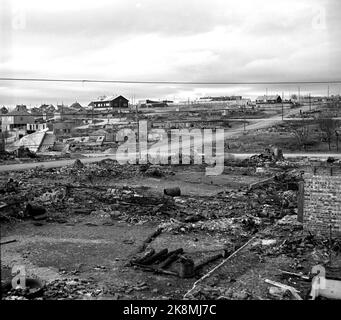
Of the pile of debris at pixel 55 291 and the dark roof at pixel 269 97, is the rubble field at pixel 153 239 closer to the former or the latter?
the pile of debris at pixel 55 291

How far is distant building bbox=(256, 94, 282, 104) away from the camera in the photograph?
291 feet

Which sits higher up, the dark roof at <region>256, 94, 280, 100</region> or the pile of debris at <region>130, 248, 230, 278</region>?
the dark roof at <region>256, 94, 280, 100</region>

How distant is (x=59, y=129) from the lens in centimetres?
5425

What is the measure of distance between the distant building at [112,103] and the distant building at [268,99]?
29.9 meters

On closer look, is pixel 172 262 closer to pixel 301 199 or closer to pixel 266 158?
pixel 301 199

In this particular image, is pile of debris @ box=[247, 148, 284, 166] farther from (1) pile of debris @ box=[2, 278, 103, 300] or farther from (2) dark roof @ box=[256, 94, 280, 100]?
(2) dark roof @ box=[256, 94, 280, 100]

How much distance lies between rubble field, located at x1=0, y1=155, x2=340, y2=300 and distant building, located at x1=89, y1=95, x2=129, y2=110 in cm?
6103

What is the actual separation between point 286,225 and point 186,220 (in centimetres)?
294

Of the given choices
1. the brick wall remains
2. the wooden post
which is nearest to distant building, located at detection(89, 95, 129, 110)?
the wooden post

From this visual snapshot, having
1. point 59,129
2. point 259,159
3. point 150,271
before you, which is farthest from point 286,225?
point 59,129

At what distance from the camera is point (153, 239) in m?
10.0

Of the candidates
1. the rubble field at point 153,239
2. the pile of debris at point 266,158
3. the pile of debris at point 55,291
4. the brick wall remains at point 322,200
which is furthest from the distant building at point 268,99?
the pile of debris at point 55,291

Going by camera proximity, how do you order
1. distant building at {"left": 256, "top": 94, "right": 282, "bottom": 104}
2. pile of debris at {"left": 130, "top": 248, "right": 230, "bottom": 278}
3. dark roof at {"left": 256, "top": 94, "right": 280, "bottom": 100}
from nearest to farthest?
pile of debris at {"left": 130, "top": 248, "right": 230, "bottom": 278} → distant building at {"left": 256, "top": 94, "right": 282, "bottom": 104} → dark roof at {"left": 256, "top": 94, "right": 280, "bottom": 100}

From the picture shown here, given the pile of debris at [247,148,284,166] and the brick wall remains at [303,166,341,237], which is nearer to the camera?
the brick wall remains at [303,166,341,237]
